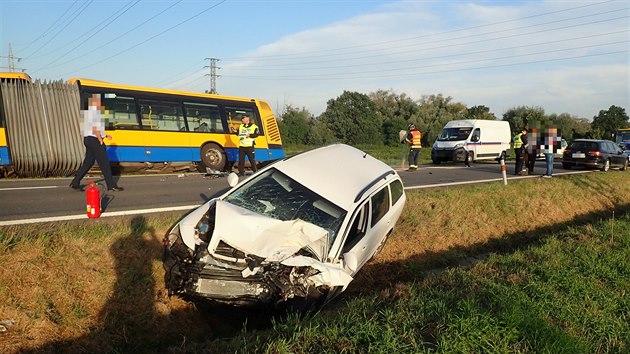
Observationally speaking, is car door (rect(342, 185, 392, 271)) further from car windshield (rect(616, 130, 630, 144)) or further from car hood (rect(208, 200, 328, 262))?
car windshield (rect(616, 130, 630, 144))

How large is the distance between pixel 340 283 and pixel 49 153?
11197mm

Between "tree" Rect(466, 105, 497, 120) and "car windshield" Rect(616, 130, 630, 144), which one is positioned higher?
"tree" Rect(466, 105, 497, 120)

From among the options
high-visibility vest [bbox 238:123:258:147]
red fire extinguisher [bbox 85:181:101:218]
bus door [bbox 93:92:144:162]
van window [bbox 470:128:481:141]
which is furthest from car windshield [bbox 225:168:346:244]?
van window [bbox 470:128:481:141]

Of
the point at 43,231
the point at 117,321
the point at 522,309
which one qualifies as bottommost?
the point at 117,321

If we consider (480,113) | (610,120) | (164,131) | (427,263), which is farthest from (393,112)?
(427,263)

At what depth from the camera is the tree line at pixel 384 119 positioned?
57844 millimetres

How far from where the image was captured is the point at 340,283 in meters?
4.94

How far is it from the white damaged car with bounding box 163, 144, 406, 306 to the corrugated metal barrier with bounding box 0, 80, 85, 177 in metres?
9.02

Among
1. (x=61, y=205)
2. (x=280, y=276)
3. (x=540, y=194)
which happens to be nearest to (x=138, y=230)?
(x=61, y=205)

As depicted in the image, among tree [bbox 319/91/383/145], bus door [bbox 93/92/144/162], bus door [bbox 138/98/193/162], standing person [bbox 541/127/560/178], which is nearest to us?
bus door [bbox 93/92/144/162]

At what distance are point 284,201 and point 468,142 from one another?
20.9 meters

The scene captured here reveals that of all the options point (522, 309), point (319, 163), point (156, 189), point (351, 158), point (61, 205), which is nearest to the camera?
point (522, 309)

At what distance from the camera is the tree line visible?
57.8 meters

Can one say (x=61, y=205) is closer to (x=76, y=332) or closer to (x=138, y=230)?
(x=138, y=230)
